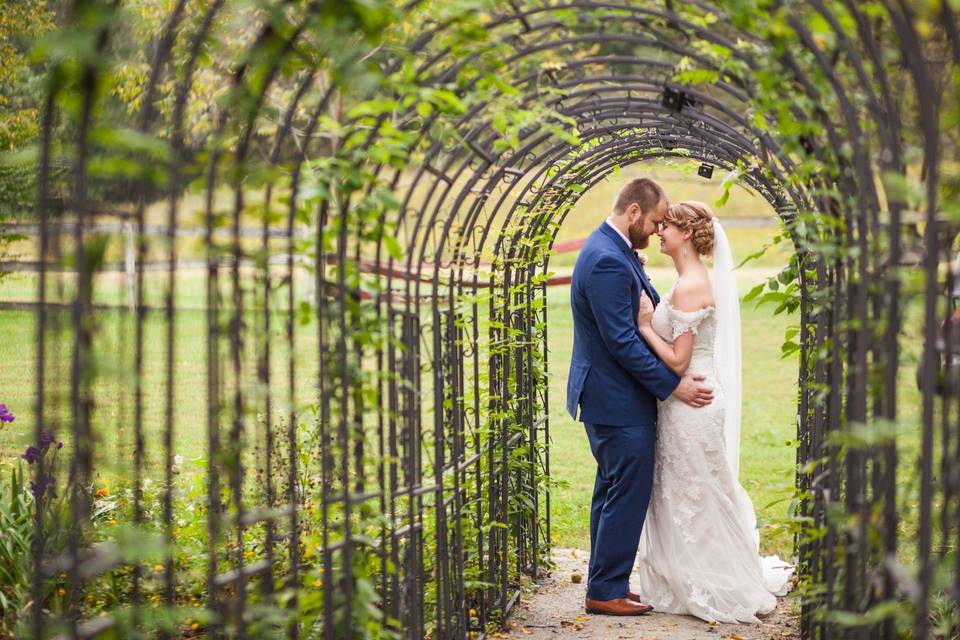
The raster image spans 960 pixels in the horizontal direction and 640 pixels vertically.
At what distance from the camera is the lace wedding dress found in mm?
5047

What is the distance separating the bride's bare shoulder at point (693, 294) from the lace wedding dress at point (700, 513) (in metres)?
0.04

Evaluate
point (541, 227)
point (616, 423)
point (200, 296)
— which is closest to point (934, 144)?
point (616, 423)

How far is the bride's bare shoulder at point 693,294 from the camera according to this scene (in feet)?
16.5

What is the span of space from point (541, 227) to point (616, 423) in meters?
1.12

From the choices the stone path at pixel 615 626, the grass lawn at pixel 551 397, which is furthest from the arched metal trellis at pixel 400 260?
the stone path at pixel 615 626

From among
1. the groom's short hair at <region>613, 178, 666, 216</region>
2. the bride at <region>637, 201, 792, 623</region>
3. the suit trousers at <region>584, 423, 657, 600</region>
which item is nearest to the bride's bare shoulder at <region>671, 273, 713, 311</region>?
the bride at <region>637, 201, 792, 623</region>

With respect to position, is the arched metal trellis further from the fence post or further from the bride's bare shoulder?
the bride's bare shoulder

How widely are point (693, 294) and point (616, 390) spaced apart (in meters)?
0.59

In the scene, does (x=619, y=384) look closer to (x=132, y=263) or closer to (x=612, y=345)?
(x=612, y=345)

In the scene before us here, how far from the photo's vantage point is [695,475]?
16.7 feet

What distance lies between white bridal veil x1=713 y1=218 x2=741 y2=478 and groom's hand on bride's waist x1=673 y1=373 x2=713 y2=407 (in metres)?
0.26

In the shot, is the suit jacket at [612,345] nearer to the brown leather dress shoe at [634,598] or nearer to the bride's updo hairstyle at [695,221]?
the bride's updo hairstyle at [695,221]

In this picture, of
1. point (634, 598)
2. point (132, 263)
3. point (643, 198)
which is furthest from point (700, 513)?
point (132, 263)

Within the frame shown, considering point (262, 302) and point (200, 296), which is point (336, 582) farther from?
point (200, 296)
